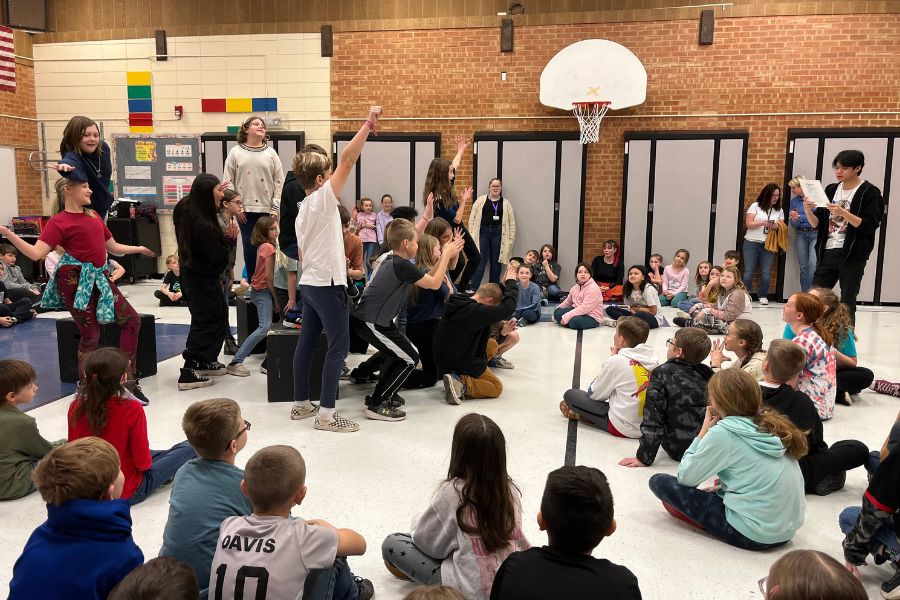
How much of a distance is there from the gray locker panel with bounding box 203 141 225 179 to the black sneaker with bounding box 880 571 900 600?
1031 cm

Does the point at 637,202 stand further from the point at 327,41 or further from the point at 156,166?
the point at 156,166

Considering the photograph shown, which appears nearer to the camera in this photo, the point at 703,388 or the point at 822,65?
the point at 703,388

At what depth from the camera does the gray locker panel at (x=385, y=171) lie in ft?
35.2

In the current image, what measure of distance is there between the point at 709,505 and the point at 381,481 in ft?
5.00

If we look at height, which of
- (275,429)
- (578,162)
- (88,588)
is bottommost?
(275,429)

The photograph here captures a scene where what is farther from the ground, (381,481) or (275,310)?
(275,310)

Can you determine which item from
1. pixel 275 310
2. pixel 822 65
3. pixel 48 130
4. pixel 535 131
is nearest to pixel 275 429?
pixel 275 310

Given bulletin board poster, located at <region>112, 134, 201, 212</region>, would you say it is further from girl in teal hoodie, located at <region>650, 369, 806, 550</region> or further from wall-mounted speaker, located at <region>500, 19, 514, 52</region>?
girl in teal hoodie, located at <region>650, 369, 806, 550</region>

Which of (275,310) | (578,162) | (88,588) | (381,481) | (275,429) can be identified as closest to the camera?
(88,588)

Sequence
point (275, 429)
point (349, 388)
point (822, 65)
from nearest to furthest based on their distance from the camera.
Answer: point (275, 429)
point (349, 388)
point (822, 65)

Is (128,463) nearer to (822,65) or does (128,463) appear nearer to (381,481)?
(381,481)

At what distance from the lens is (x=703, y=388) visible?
3.66 meters

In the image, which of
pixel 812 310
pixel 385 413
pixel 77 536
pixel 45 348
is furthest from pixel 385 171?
pixel 77 536

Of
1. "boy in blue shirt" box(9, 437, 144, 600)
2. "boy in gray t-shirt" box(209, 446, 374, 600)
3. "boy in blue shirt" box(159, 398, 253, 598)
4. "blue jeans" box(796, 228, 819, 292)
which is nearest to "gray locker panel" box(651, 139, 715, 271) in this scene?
"blue jeans" box(796, 228, 819, 292)
